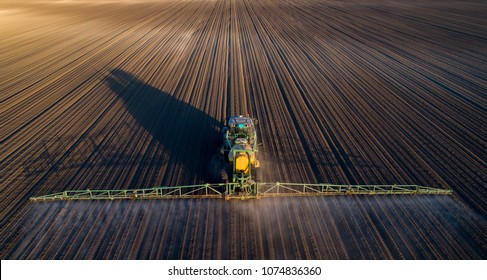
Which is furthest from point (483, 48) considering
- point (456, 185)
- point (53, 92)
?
point (53, 92)

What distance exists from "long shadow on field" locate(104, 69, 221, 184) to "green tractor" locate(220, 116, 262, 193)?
2.19 m

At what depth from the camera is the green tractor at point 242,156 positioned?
13.9 m

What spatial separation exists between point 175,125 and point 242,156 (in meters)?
9.88

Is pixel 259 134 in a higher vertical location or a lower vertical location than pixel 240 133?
higher

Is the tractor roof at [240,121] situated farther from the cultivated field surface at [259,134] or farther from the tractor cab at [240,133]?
the cultivated field surface at [259,134]

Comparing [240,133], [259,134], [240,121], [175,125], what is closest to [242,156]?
[240,133]

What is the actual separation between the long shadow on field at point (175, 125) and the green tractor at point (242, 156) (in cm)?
219

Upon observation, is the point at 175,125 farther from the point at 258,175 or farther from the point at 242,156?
the point at 242,156

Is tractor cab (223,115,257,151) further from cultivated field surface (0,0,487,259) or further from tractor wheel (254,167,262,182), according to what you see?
cultivated field surface (0,0,487,259)

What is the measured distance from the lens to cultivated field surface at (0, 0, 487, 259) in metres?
12.4

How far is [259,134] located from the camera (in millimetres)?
20984

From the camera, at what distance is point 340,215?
13312mm

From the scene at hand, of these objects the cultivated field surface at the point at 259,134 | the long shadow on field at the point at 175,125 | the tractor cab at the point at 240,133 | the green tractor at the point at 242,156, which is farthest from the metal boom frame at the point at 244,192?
the tractor cab at the point at 240,133

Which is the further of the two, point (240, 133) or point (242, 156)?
point (240, 133)
